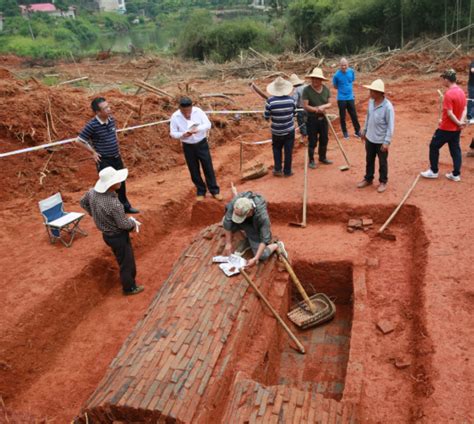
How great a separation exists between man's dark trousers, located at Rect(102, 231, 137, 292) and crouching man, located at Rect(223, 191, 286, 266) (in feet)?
4.36

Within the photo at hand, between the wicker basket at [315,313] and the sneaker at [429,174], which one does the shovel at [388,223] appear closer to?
the sneaker at [429,174]

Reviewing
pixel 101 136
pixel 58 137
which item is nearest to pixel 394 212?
pixel 101 136

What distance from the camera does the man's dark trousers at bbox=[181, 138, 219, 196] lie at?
7324 millimetres

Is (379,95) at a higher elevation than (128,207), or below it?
higher

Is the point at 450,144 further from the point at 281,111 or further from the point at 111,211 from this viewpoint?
the point at 111,211

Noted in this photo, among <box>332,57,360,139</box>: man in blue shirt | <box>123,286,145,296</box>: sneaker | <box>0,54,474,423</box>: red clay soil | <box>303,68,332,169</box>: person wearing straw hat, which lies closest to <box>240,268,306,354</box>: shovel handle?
<box>0,54,474,423</box>: red clay soil

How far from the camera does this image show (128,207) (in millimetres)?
7949

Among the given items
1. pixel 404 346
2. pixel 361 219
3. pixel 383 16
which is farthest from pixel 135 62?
pixel 404 346

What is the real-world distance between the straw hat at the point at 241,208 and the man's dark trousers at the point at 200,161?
2.08 metres

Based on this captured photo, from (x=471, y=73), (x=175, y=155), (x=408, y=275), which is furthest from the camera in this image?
(x=175, y=155)

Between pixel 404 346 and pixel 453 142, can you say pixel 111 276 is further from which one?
pixel 453 142

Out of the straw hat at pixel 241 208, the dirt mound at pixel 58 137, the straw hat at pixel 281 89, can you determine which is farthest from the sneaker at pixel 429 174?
the dirt mound at pixel 58 137

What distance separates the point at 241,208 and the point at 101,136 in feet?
9.36

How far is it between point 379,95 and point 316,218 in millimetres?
2185
